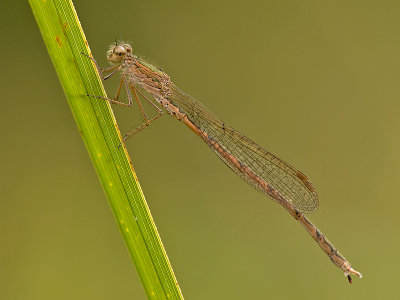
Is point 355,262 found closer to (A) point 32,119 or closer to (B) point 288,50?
(B) point 288,50

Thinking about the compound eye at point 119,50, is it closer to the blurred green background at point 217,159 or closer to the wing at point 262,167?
the wing at point 262,167

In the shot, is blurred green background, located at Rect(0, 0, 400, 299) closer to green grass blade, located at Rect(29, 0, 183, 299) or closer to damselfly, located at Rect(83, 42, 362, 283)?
damselfly, located at Rect(83, 42, 362, 283)

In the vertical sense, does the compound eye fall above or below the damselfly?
above

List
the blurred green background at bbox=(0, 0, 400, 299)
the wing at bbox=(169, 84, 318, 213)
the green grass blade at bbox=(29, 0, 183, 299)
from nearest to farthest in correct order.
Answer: the green grass blade at bbox=(29, 0, 183, 299)
the wing at bbox=(169, 84, 318, 213)
the blurred green background at bbox=(0, 0, 400, 299)

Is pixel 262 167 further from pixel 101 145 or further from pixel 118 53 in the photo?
pixel 101 145

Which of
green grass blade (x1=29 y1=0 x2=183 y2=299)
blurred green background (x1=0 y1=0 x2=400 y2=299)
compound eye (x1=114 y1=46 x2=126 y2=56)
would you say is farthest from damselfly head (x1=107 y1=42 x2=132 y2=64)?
blurred green background (x1=0 y1=0 x2=400 y2=299)

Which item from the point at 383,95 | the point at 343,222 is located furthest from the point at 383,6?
the point at 343,222

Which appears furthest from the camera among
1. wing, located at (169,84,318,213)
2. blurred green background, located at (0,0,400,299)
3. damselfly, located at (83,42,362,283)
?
blurred green background, located at (0,0,400,299)
